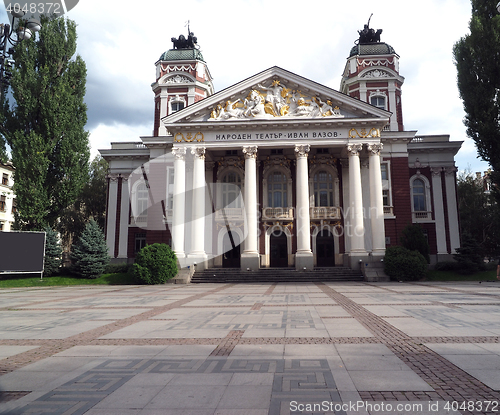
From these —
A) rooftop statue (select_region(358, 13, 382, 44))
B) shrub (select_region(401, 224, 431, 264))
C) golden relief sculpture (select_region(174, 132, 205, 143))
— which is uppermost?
rooftop statue (select_region(358, 13, 382, 44))

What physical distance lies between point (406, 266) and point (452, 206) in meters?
13.7

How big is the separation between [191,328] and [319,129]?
24392 mm

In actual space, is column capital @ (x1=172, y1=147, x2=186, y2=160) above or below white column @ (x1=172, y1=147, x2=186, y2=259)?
above

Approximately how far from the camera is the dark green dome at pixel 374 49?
38188 millimetres

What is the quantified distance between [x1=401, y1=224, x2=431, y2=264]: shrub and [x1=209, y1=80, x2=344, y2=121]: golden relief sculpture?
34.2 feet

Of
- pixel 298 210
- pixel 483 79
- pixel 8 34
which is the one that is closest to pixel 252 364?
pixel 8 34

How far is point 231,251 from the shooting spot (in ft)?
111

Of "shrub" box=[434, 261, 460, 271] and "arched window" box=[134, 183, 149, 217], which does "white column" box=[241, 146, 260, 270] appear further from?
"shrub" box=[434, 261, 460, 271]

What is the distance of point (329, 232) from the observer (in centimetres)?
3325

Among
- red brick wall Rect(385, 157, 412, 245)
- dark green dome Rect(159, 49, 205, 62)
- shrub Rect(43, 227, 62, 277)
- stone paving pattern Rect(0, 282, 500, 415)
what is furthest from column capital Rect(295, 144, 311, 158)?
stone paving pattern Rect(0, 282, 500, 415)

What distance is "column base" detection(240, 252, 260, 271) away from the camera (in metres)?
27.9

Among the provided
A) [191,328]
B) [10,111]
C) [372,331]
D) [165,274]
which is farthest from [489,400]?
[10,111]

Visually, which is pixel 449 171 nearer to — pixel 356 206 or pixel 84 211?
pixel 356 206

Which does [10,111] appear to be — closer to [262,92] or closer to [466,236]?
[262,92]
